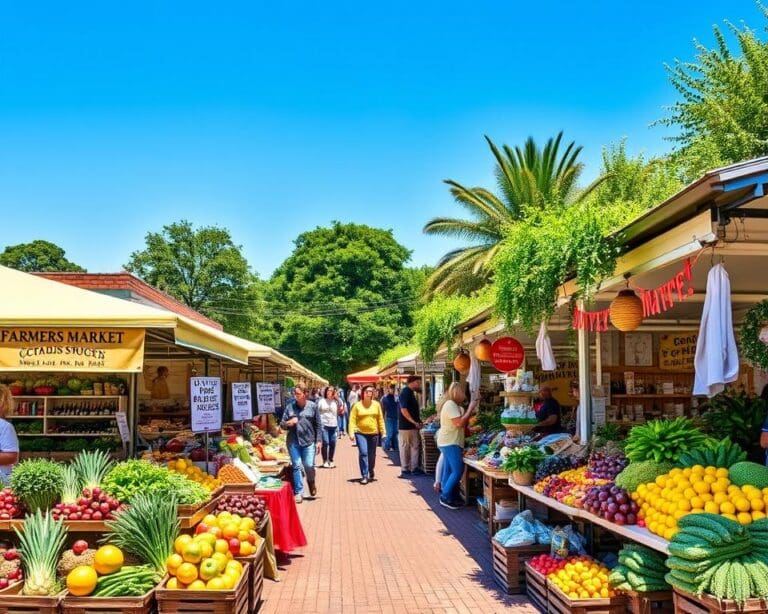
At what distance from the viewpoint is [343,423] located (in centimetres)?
3441

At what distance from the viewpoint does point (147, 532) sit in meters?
5.38

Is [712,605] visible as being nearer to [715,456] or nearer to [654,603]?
[654,603]

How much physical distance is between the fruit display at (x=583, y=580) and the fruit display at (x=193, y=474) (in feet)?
11.4

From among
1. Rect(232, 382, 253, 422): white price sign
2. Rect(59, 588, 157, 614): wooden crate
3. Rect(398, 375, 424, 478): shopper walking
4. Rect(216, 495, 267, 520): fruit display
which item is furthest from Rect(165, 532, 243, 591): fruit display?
Rect(398, 375, 424, 478): shopper walking

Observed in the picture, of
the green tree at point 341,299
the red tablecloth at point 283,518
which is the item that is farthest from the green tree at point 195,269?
the red tablecloth at point 283,518

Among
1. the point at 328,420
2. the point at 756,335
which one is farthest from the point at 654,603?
the point at 328,420

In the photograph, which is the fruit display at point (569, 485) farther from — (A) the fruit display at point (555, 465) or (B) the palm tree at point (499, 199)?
(B) the palm tree at point (499, 199)

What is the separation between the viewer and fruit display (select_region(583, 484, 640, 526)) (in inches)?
218

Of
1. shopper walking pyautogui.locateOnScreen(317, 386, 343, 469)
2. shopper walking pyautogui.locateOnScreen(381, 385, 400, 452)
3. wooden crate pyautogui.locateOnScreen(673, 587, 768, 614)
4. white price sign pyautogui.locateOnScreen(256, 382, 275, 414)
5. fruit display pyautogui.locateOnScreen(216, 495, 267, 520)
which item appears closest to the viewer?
wooden crate pyautogui.locateOnScreen(673, 587, 768, 614)

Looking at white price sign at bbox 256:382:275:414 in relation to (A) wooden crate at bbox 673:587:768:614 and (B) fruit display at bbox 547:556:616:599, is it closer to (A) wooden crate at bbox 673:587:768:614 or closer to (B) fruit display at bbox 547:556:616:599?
(B) fruit display at bbox 547:556:616:599

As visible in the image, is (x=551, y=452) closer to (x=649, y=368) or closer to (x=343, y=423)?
(x=649, y=368)

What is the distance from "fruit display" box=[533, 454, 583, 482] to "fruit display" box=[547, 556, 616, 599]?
5.71 ft

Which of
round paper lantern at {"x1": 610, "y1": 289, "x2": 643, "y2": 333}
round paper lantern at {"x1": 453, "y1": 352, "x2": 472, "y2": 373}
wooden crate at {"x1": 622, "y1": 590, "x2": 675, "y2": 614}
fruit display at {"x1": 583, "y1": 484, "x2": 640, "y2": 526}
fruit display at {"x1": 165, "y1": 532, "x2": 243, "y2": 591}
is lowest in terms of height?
wooden crate at {"x1": 622, "y1": 590, "x2": 675, "y2": 614}

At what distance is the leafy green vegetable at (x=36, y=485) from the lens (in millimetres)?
5754
